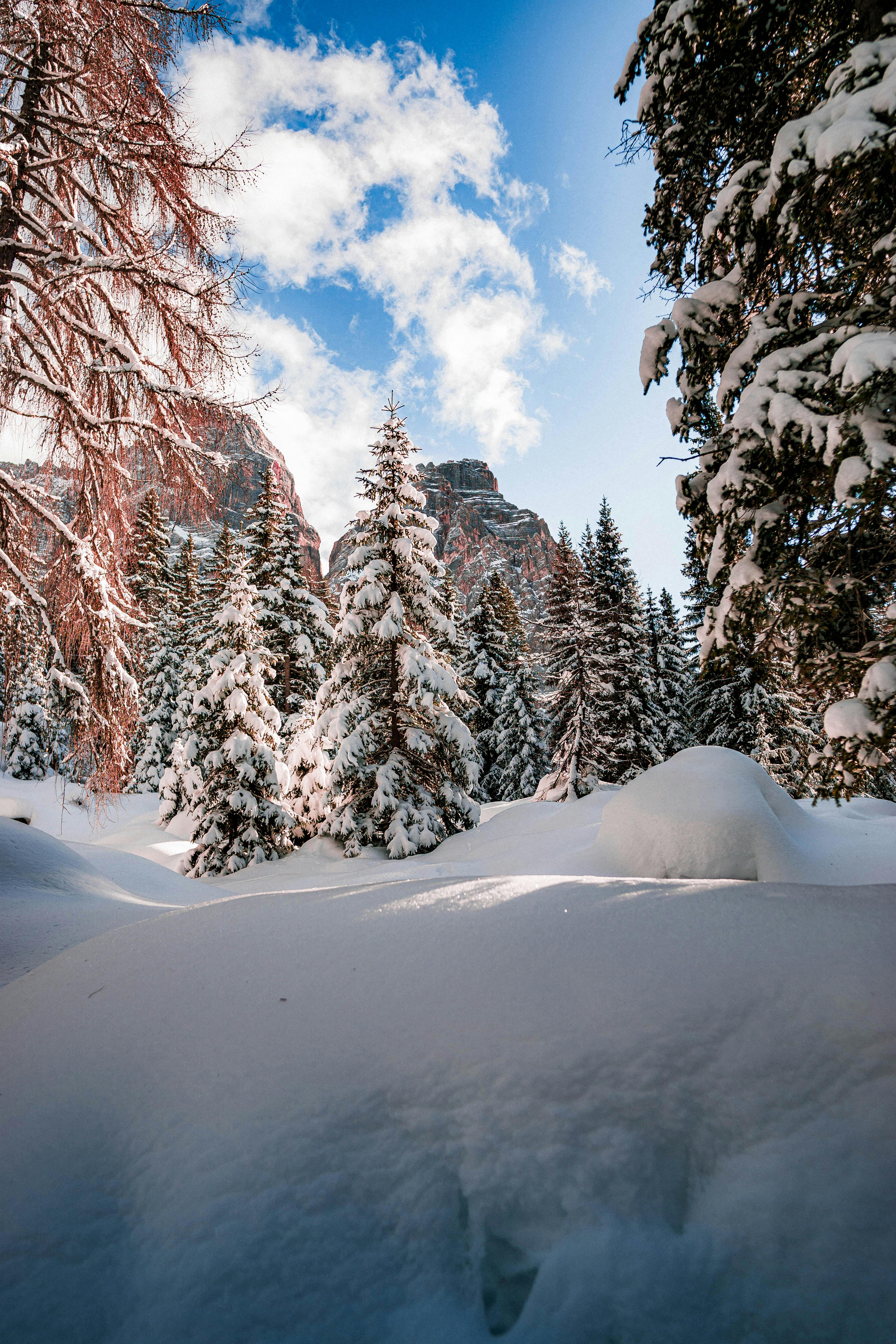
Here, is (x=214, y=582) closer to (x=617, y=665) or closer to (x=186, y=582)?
(x=186, y=582)

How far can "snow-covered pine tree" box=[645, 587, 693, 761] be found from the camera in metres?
23.6

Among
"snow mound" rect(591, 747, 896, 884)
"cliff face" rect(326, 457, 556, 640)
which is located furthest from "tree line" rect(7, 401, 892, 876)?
"cliff face" rect(326, 457, 556, 640)

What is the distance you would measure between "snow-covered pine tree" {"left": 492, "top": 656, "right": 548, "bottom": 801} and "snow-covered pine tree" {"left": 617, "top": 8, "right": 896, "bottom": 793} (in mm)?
21024

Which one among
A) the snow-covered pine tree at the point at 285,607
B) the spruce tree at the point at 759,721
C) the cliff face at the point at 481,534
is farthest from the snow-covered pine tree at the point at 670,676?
the cliff face at the point at 481,534

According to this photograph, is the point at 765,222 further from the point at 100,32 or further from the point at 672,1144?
the point at 100,32

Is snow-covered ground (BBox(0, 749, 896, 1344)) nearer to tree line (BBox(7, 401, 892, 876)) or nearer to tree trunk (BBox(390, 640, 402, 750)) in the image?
tree line (BBox(7, 401, 892, 876))

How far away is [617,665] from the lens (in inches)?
826

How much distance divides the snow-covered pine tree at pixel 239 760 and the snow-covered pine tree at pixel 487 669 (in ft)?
43.2

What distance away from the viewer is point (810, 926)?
2.15 m

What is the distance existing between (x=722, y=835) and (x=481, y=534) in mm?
107476

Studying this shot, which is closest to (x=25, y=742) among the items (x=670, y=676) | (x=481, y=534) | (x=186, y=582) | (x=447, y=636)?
(x=186, y=582)

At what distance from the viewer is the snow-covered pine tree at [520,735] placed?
985 inches

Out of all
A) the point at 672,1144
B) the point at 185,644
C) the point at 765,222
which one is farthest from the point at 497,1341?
the point at 185,644

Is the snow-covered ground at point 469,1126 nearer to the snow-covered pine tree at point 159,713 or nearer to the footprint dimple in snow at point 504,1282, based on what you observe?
the footprint dimple in snow at point 504,1282
